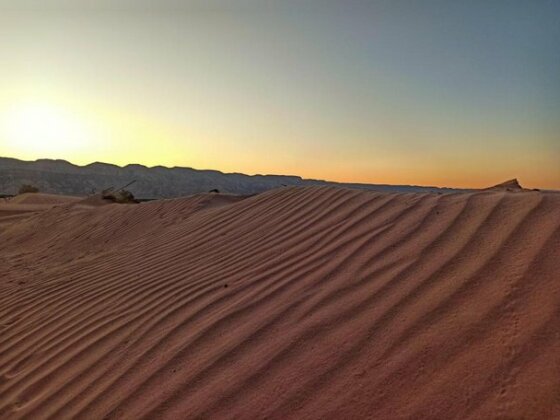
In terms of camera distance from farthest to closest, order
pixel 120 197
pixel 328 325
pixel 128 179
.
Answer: pixel 128 179 → pixel 120 197 → pixel 328 325

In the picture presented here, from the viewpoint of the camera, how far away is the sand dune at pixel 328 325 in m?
1.91

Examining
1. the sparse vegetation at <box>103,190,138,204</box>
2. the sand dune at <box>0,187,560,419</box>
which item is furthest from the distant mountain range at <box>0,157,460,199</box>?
the sand dune at <box>0,187,560,419</box>

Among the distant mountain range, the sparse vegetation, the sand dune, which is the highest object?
the distant mountain range

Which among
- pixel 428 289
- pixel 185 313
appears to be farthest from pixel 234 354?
pixel 428 289

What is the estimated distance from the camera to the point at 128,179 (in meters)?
74.0

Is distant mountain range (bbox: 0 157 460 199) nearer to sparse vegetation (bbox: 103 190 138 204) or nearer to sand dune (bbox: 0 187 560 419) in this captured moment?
sparse vegetation (bbox: 103 190 138 204)

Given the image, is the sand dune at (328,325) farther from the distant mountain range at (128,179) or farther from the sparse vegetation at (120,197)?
the distant mountain range at (128,179)

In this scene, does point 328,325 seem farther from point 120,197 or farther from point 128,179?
point 128,179

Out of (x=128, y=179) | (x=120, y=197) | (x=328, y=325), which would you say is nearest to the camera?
(x=328, y=325)

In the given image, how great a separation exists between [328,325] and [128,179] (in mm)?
75040

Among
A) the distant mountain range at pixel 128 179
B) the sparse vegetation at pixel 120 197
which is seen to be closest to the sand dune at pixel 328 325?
the sparse vegetation at pixel 120 197

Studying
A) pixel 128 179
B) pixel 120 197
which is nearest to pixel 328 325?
pixel 120 197

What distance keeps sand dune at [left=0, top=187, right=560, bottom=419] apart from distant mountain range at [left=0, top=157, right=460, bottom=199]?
51.1 meters

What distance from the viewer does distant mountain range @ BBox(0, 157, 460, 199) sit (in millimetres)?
60438
